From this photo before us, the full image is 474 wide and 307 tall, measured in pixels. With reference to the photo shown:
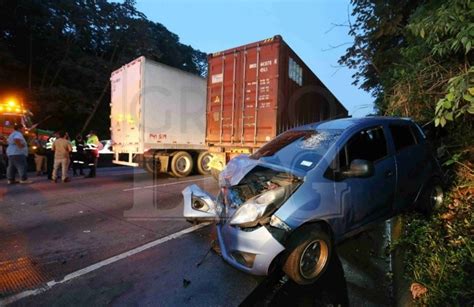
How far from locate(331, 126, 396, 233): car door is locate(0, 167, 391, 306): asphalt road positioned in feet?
2.03

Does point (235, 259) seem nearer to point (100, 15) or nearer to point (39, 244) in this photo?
point (39, 244)

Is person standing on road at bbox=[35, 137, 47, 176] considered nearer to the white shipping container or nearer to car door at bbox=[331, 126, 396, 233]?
the white shipping container

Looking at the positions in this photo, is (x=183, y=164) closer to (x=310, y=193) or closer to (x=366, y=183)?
(x=366, y=183)

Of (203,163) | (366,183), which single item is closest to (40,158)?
(203,163)

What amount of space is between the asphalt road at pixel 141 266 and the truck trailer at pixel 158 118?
3.92 meters

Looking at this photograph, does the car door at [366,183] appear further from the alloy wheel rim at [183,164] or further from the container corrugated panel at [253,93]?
the alloy wheel rim at [183,164]

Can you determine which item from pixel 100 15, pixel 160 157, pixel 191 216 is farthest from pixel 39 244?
pixel 100 15

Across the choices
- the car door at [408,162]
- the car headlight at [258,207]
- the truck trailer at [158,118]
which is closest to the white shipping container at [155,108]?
the truck trailer at [158,118]

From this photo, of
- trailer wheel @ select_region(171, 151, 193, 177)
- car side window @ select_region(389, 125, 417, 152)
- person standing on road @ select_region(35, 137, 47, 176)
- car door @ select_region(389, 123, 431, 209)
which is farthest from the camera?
person standing on road @ select_region(35, 137, 47, 176)

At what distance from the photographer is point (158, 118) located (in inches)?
383

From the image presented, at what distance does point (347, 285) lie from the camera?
3.23m

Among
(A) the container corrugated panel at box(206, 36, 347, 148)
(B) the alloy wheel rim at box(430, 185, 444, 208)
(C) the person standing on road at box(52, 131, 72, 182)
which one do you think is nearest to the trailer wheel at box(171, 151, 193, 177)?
(A) the container corrugated panel at box(206, 36, 347, 148)

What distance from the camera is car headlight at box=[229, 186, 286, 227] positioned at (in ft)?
9.83

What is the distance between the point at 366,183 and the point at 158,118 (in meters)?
7.48
